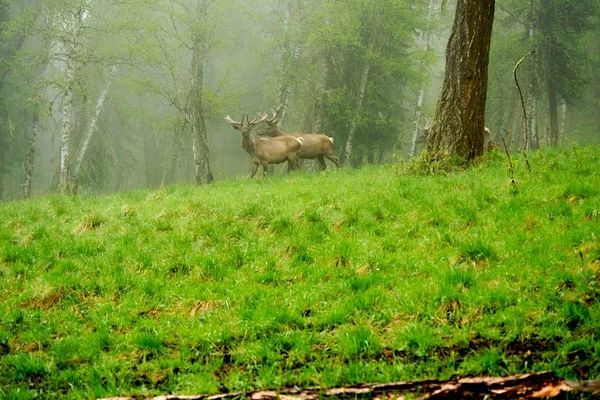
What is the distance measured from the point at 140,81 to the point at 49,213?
13673 millimetres

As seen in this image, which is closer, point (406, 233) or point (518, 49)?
point (406, 233)

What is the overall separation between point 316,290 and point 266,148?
12.9 meters

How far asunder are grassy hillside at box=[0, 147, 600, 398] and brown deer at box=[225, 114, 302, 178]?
8770 millimetres

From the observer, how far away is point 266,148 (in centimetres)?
1773

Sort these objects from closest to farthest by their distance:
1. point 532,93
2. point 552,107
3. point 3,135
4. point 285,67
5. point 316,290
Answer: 1. point 316,290
2. point 532,93
3. point 285,67
4. point 552,107
5. point 3,135

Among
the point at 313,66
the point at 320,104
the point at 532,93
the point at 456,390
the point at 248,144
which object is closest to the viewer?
the point at 456,390

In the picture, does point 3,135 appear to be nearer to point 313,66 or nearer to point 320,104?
point 313,66

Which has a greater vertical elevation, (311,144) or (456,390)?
(311,144)

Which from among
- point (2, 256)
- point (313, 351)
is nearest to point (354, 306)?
point (313, 351)

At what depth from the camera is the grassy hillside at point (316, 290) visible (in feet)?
12.8

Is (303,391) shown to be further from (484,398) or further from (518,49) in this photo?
(518,49)

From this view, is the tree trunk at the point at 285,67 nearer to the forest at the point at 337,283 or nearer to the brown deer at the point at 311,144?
the brown deer at the point at 311,144

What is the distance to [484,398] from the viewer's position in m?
2.88

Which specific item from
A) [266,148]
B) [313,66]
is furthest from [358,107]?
[266,148]
